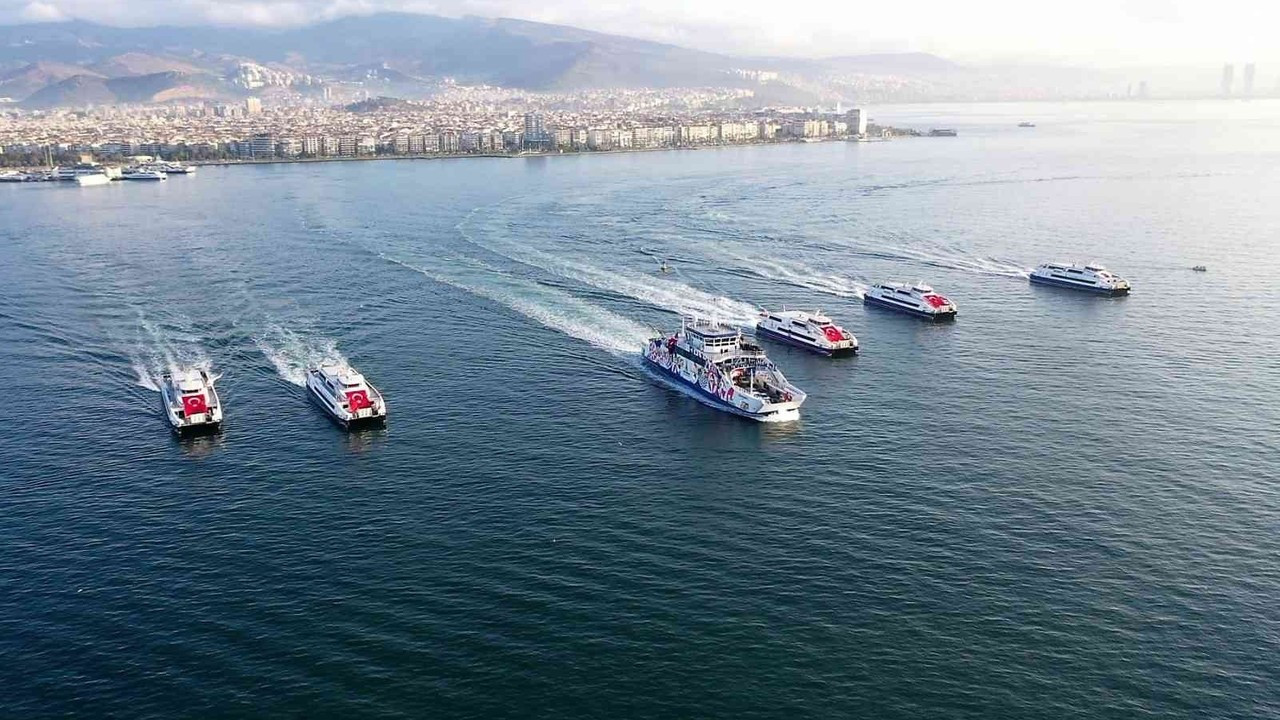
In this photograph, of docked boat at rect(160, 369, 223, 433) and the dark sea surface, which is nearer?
the dark sea surface

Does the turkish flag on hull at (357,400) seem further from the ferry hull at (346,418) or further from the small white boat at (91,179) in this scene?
the small white boat at (91,179)

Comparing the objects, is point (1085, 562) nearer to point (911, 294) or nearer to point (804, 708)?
point (804, 708)

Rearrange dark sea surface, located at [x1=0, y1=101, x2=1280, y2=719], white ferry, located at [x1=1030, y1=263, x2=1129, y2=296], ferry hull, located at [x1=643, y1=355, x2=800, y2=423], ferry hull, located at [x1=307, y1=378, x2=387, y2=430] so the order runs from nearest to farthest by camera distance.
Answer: dark sea surface, located at [x1=0, y1=101, x2=1280, y2=719], ferry hull, located at [x1=307, y1=378, x2=387, y2=430], ferry hull, located at [x1=643, y1=355, x2=800, y2=423], white ferry, located at [x1=1030, y1=263, x2=1129, y2=296]

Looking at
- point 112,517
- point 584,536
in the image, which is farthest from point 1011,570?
point 112,517

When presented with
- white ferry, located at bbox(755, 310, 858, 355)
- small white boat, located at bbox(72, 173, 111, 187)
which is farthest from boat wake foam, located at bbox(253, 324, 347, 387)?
small white boat, located at bbox(72, 173, 111, 187)

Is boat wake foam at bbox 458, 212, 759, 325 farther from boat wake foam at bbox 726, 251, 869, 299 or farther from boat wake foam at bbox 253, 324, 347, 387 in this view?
boat wake foam at bbox 253, 324, 347, 387

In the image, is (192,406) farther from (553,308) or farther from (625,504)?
(553,308)
